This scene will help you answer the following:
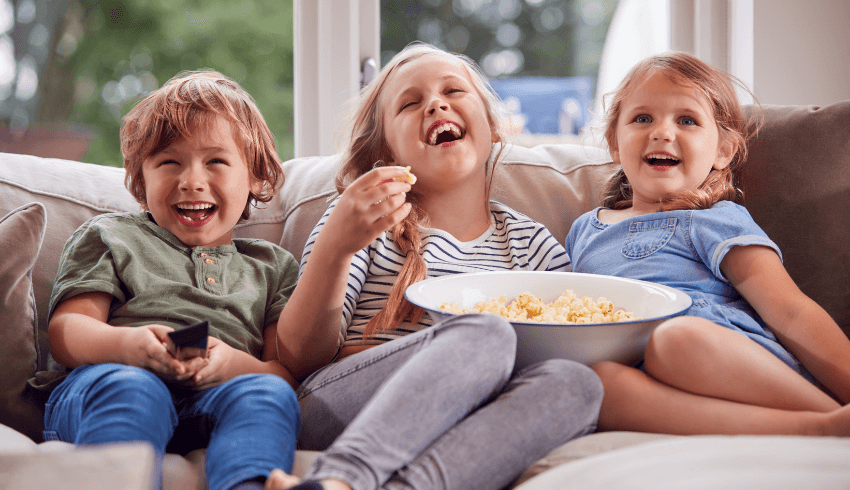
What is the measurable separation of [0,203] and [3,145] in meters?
1.11

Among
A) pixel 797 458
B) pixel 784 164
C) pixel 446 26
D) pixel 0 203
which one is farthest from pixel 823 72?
pixel 0 203

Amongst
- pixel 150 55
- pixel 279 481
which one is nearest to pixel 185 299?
pixel 279 481

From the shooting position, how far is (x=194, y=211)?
121 centimetres

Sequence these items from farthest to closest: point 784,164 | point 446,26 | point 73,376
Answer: point 446,26
point 784,164
point 73,376

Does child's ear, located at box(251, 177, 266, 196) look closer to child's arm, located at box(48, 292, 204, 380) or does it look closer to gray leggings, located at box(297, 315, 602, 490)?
child's arm, located at box(48, 292, 204, 380)

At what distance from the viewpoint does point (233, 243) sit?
131cm

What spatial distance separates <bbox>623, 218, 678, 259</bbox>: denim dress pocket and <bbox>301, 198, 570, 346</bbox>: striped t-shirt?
141mm

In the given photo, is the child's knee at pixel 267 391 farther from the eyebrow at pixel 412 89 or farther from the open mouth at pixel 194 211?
the eyebrow at pixel 412 89

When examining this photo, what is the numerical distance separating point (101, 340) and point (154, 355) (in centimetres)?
14

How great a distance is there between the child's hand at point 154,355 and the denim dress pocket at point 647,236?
858 mm

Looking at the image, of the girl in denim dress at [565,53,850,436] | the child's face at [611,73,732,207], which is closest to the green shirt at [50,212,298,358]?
the girl in denim dress at [565,53,850,436]

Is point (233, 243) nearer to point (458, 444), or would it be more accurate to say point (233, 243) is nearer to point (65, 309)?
point (65, 309)

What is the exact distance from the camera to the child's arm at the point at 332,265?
3.18ft

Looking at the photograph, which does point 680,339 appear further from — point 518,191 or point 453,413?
point 518,191
